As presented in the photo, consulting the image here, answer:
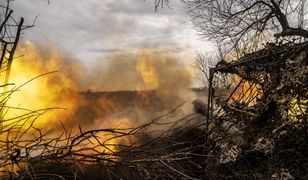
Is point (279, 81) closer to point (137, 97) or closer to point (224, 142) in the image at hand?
point (224, 142)

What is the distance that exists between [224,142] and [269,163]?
844mm

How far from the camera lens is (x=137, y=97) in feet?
71.9

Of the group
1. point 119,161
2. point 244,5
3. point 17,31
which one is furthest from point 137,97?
point 119,161

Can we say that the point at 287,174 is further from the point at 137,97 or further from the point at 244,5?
the point at 137,97

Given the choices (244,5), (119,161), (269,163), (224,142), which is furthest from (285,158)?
(244,5)

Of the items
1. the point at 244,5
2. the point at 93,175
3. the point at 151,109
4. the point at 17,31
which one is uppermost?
the point at 244,5

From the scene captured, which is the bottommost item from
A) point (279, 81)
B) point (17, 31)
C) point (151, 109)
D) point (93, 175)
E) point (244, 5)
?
point (93, 175)

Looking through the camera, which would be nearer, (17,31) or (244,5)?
(17,31)

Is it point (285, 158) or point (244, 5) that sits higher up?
point (244, 5)

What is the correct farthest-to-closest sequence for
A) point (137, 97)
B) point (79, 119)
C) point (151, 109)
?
point (137, 97), point (151, 109), point (79, 119)

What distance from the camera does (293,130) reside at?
519 centimetres

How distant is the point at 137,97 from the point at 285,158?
56.0 ft

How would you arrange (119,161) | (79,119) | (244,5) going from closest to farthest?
(119,161) < (244,5) < (79,119)

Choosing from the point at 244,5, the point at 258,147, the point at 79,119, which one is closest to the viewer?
the point at 258,147
